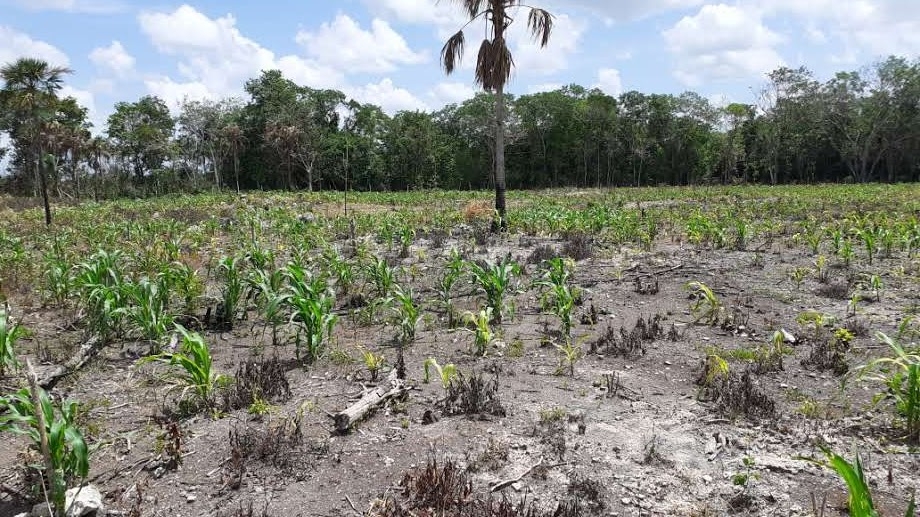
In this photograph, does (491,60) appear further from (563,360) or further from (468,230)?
(563,360)

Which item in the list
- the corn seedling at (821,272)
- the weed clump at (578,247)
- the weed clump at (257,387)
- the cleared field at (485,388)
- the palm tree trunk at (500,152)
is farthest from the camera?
the palm tree trunk at (500,152)

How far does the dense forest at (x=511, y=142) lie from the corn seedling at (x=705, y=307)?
40.5m

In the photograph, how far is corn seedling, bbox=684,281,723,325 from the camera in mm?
6746

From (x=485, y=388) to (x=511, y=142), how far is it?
46264 millimetres

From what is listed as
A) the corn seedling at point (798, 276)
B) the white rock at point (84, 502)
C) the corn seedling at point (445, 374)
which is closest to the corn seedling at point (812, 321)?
the corn seedling at point (798, 276)

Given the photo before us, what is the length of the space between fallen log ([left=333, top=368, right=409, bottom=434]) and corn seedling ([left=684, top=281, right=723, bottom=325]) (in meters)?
4.04

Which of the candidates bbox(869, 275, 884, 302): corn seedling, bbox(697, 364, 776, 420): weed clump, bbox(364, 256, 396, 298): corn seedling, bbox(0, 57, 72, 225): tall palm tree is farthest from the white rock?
bbox(0, 57, 72, 225): tall palm tree

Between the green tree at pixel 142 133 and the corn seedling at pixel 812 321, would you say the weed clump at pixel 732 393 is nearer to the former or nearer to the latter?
the corn seedling at pixel 812 321

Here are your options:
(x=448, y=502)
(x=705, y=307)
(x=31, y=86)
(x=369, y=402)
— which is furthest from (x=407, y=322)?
(x=31, y=86)

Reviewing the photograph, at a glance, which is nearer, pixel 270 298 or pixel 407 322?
pixel 407 322

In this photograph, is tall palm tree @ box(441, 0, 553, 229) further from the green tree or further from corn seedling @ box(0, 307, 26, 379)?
the green tree

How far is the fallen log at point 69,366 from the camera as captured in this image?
5145 mm

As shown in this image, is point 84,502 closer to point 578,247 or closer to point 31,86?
point 578,247

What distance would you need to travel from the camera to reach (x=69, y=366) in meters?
5.49
